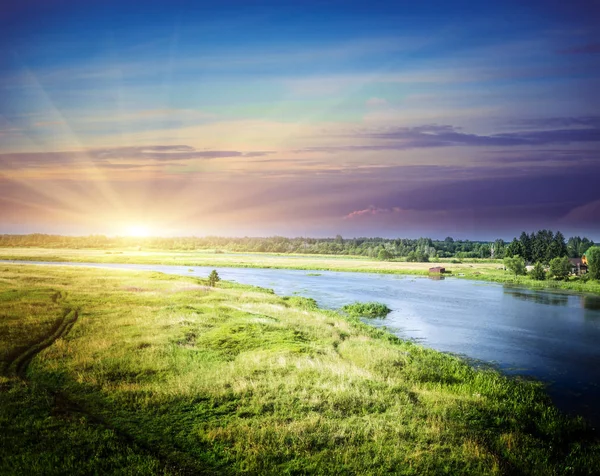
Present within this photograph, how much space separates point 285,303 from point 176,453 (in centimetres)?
3561

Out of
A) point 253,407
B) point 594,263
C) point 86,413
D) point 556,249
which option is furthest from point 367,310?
point 556,249

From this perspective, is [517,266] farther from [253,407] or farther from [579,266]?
[253,407]

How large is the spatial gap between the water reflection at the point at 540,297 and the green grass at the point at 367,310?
82.6 ft

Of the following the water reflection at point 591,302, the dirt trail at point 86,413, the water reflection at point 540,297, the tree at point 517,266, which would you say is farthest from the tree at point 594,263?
the dirt trail at point 86,413

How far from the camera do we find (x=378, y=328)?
3862cm

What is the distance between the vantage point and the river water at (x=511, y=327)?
84.3 feet

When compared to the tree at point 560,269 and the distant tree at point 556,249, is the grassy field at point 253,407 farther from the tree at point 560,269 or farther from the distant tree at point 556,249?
the distant tree at point 556,249

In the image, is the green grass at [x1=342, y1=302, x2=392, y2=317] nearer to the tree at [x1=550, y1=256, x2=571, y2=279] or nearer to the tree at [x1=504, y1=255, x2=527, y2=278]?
the tree at [x1=550, y1=256, x2=571, y2=279]

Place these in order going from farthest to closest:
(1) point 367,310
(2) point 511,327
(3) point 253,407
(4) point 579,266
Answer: (4) point 579,266
(1) point 367,310
(2) point 511,327
(3) point 253,407

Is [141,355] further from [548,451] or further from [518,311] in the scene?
[518,311]

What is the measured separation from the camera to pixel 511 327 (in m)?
40.9

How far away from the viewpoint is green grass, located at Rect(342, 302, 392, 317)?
1816 inches

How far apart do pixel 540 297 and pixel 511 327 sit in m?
27.5

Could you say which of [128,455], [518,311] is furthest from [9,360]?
[518,311]
